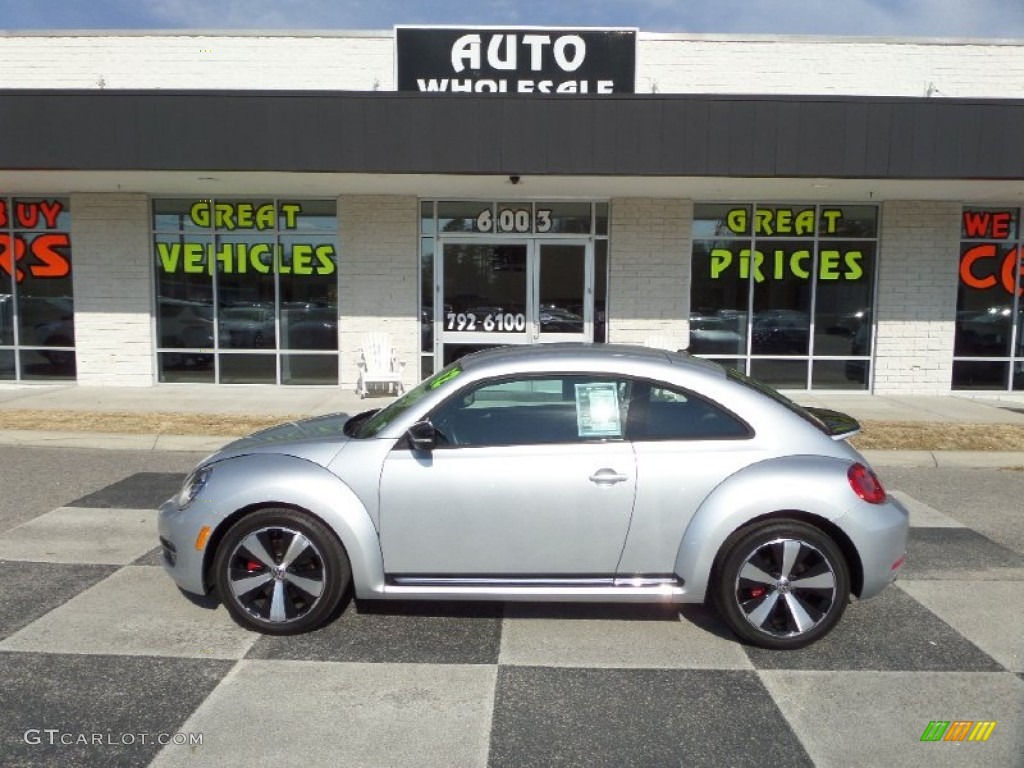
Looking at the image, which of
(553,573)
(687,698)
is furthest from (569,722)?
(553,573)

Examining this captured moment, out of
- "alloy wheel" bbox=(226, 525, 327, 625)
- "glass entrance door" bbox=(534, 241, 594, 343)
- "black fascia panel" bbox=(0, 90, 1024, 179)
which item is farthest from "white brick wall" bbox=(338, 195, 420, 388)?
"alloy wheel" bbox=(226, 525, 327, 625)

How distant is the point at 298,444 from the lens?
4.42 meters

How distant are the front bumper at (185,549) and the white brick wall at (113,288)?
389 inches

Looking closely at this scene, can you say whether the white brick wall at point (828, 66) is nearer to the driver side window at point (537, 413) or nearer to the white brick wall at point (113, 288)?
the white brick wall at point (113, 288)

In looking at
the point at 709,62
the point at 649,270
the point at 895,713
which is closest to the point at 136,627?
the point at 895,713

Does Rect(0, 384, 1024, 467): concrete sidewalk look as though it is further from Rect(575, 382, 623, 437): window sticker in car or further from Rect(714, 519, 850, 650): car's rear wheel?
Rect(575, 382, 623, 437): window sticker in car

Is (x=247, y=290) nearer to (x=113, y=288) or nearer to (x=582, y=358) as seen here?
(x=113, y=288)

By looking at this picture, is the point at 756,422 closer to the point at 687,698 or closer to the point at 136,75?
the point at 687,698

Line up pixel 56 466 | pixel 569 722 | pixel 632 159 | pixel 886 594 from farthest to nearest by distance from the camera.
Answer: pixel 632 159 → pixel 56 466 → pixel 886 594 → pixel 569 722

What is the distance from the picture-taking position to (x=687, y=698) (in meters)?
3.70

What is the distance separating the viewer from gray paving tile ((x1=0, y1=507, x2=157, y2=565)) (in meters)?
5.63

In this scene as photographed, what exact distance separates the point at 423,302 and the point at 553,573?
30.7 ft

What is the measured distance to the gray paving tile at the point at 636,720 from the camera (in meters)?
3.22

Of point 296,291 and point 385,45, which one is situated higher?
point 385,45
